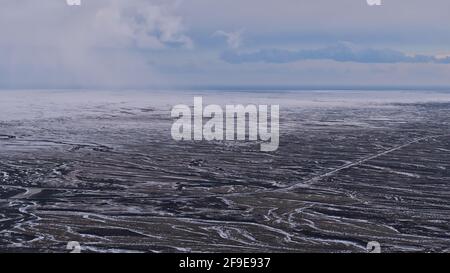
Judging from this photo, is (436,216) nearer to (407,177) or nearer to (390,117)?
(407,177)

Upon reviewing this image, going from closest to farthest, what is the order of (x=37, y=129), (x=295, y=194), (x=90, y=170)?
(x=295, y=194) → (x=90, y=170) → (x=37, y=129)

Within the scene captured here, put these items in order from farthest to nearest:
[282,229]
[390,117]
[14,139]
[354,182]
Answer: [390,117]
[14,139]
[354,182]
[282,229]

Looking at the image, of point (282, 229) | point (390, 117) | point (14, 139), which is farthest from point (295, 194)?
point (390, 117)

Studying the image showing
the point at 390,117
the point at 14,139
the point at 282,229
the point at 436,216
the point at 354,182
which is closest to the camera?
the point at 282,229

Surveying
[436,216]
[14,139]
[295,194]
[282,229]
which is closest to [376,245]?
[282,229]
